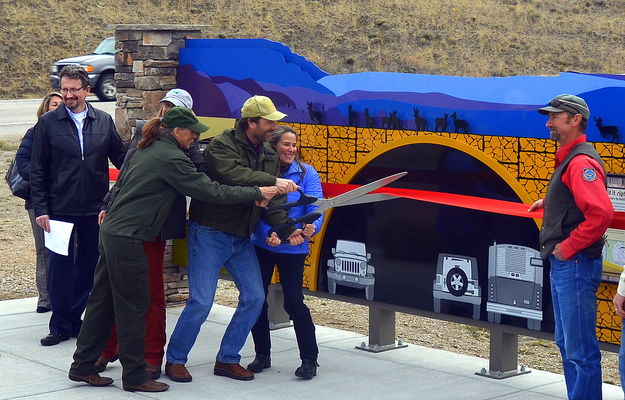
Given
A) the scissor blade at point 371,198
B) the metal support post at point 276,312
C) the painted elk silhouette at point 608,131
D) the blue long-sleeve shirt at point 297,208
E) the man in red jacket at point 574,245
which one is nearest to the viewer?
the man in red jacket at point 574,245

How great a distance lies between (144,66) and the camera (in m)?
9.08

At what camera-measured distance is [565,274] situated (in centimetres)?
575

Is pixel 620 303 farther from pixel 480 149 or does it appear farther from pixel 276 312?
pixel 276 312

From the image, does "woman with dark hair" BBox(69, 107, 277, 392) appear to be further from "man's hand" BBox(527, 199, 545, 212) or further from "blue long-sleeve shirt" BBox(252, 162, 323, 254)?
"man's hand" BBox(527, 199, 545, 212)

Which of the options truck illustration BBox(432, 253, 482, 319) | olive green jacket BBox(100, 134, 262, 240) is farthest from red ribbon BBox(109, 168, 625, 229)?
olive green jacket BBox(100, 134, 262, 240)

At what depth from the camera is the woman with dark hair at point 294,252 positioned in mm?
6961

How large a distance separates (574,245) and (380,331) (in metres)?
2.67

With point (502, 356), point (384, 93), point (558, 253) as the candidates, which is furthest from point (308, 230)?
point (558, 253)

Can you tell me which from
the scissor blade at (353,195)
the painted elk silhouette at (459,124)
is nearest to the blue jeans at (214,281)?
the scissor blade at (353,195)

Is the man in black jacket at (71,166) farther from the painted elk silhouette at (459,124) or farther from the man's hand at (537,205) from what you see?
the man's hand at (537,205)

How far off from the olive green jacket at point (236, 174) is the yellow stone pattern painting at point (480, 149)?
39.0 inches

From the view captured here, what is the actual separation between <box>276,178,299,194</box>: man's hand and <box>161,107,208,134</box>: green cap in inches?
23.2

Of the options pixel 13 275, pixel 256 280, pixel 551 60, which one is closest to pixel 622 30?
pixel 551 60

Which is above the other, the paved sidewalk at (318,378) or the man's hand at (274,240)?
the man's hand at (274,240)
